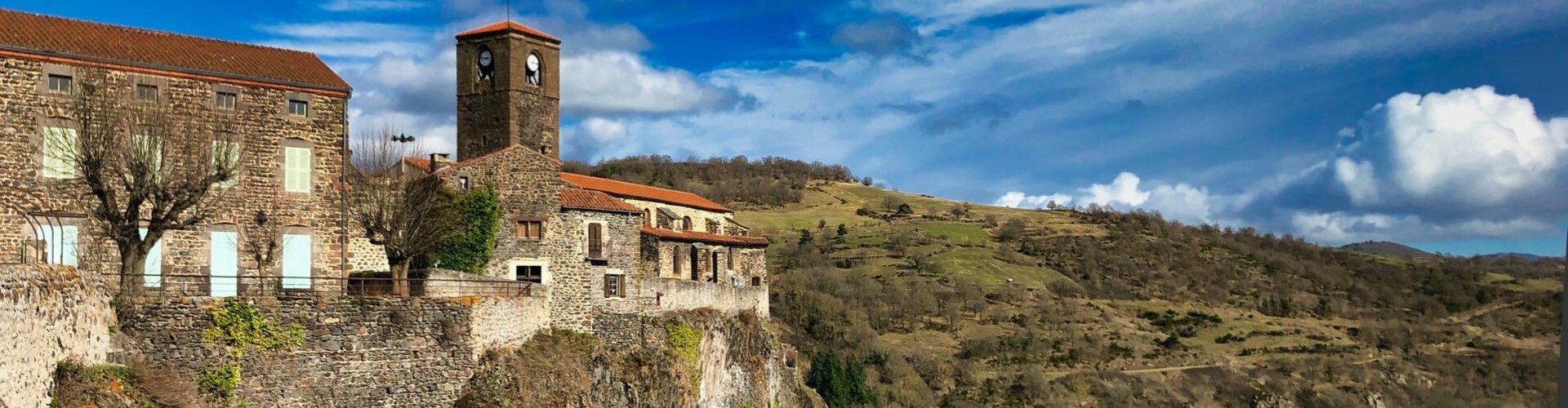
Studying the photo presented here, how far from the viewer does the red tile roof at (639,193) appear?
55469 mm

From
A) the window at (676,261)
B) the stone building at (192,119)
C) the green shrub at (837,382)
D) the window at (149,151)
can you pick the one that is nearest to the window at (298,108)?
the stone building at (192,119)

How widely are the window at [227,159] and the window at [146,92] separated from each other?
1626 millimetres

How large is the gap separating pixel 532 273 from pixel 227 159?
41.3 feet

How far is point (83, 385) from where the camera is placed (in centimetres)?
2250

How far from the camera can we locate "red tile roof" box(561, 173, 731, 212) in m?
55.5

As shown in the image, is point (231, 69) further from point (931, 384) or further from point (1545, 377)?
point (1545, 377)

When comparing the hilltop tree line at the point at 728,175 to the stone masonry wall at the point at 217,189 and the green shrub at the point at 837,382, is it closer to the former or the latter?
the green shrub at the point at 837,382

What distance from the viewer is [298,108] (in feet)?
106

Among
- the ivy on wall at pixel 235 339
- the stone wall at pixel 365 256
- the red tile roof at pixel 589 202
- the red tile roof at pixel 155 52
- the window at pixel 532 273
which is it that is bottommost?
the ivy on wall at pixel 235 339

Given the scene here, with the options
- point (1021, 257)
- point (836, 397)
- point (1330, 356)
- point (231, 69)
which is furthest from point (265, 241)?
point (1021, 257)

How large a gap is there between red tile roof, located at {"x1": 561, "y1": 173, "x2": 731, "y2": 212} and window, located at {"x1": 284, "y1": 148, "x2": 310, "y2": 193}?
69.8 feet

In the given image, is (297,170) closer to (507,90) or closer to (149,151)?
(149,151)

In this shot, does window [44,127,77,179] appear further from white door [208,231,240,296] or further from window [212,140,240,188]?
white door [208,231,240,296]

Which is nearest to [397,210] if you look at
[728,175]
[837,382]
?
[837,382]
